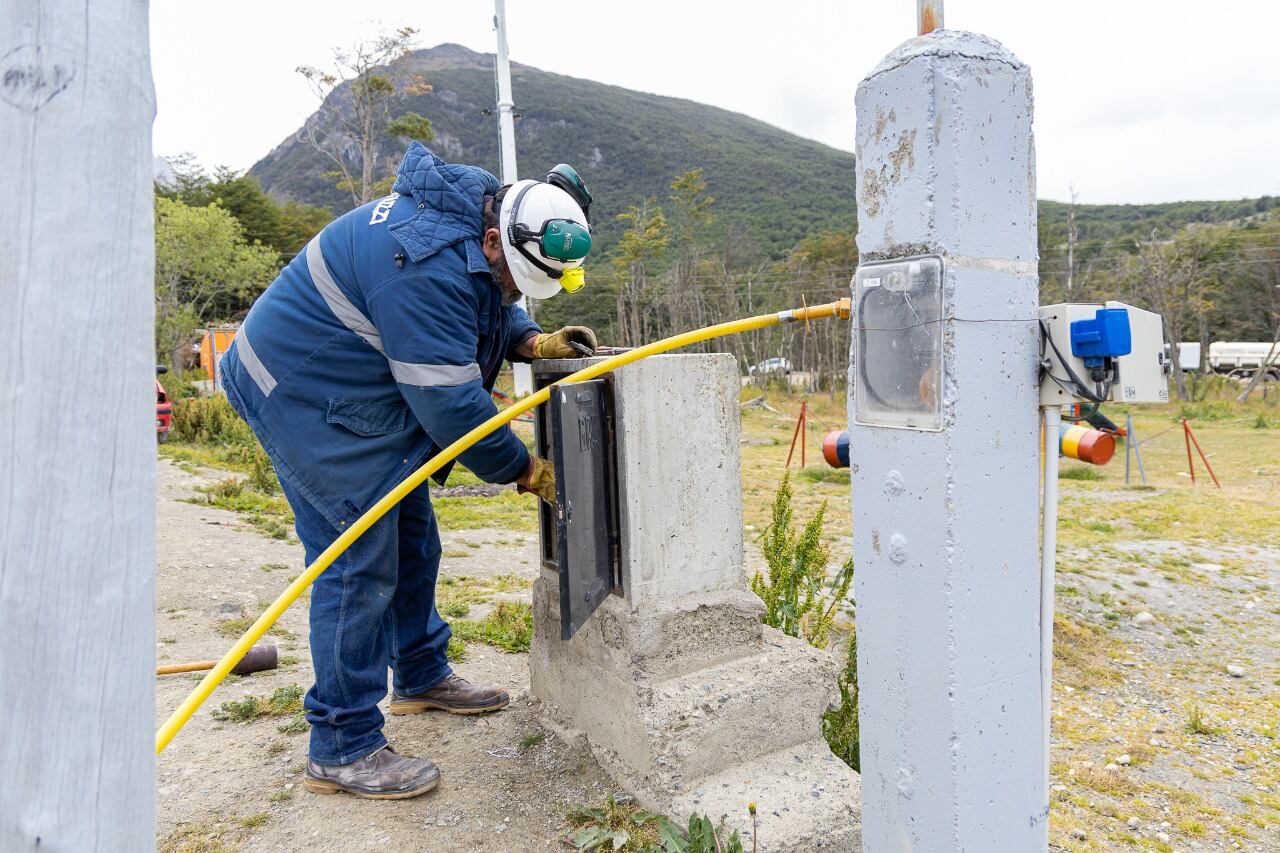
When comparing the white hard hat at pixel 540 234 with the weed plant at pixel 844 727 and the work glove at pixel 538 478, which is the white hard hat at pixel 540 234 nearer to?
the work glove at pixel 538 478

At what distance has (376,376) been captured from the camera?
260cm

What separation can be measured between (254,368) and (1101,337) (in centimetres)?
230

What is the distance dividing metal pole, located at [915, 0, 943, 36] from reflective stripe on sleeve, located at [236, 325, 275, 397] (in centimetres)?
202

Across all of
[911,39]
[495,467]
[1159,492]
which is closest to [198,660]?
[495,467]

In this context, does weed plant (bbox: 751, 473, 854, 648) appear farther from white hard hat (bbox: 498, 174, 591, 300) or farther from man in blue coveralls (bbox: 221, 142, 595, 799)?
white hard hat (bbox: 498, 174, 591, 300)

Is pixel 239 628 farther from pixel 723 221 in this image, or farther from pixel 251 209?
pixel 723 221

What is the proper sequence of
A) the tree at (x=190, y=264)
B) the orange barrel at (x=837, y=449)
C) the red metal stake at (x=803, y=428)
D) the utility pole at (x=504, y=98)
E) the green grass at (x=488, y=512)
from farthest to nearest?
the tree at (x=190, y=264), the utility pole at (x=504, y=98), the red metal stake at (x=803, y=428), the green grass at (x=488, y=512), the orange barrel at (x=837, y=449)

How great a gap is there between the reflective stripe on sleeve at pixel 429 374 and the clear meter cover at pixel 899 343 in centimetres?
122

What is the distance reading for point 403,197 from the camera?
262 centimetres

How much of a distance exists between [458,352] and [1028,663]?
5.44 feet

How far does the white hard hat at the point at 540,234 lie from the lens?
256cm

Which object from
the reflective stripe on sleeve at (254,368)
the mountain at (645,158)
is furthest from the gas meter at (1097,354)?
the mountain at (645,158)

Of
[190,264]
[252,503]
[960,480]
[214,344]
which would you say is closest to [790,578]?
[960,480]

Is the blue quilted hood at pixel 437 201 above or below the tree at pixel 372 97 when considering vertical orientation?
below
